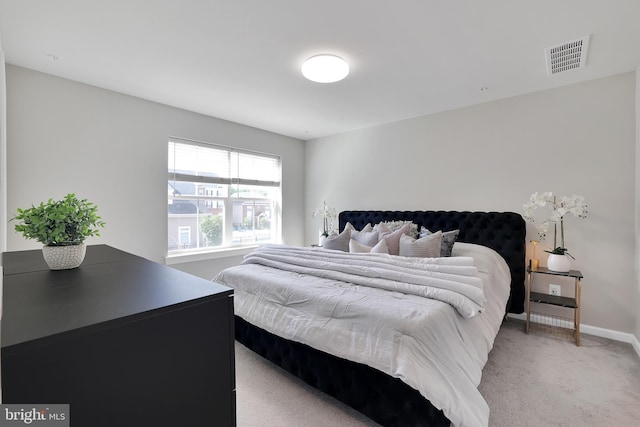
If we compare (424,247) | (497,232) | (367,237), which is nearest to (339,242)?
(367,237)

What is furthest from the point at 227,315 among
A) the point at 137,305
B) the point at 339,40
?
the point at 339,40

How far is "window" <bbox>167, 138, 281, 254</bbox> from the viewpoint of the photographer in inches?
148

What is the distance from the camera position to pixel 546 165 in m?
3.06

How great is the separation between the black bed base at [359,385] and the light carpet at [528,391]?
139mm

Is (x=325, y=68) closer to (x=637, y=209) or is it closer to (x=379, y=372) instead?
(x=379, y=372)

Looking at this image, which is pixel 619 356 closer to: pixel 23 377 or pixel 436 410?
pixel 436 410

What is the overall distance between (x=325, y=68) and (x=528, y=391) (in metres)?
2.88

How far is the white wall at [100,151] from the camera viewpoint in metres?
2.64

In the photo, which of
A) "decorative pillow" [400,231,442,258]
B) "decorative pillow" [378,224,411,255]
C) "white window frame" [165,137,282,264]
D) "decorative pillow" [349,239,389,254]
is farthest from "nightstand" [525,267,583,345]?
"white window frame" [165,137,282,264]

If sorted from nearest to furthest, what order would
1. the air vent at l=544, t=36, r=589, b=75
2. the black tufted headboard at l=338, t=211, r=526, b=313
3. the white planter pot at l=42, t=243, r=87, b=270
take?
1. the white planter pot at l=42, t=243, r=87, b=270
2. the air vent at l=544, t=36, r=589, b=75
3. the black tufted headboard at l=338, t=211, r=526, b=313

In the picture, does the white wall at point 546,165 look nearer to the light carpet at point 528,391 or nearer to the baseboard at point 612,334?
the baseboard at point 612,334

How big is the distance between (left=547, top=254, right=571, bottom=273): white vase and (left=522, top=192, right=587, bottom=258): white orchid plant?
0.19 feet

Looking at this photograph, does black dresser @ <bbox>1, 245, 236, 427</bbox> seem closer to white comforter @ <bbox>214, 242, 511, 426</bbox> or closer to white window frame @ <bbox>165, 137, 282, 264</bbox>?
white comforter @ <bbox>214, 242, 511, 426</bbox>

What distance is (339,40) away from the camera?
2.18 metres
